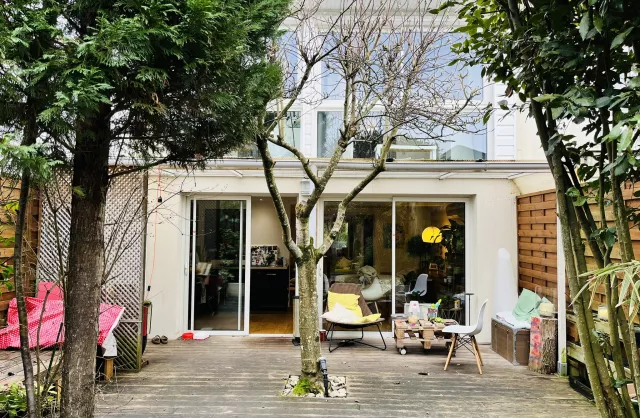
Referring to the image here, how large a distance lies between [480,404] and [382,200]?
383 cm

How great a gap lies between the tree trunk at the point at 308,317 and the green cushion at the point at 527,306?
3228mm

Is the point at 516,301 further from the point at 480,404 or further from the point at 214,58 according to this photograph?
the point at 214,58

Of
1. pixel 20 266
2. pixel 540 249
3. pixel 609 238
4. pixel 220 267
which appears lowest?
pixel 220 267

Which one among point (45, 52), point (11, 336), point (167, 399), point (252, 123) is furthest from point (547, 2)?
point (11, 336)

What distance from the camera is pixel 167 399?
4242 mm

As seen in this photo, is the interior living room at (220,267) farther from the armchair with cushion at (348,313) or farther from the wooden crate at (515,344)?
the wooden crate at (515,344)

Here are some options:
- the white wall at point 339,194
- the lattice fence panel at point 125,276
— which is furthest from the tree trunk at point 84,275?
the white wall at point 339,194

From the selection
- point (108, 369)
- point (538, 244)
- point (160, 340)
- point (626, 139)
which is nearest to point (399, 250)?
point (538, 244)

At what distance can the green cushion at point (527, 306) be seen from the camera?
5883 mm

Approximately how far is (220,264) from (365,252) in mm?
2587

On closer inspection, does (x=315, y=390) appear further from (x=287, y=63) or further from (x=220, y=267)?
(x=287, y=63)

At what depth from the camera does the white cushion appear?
629 cm

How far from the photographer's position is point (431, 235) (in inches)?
288

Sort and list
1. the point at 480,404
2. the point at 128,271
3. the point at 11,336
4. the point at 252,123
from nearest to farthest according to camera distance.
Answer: the point at 252,123, the point at 480,404, the point at 11,336, the point at 128,271
